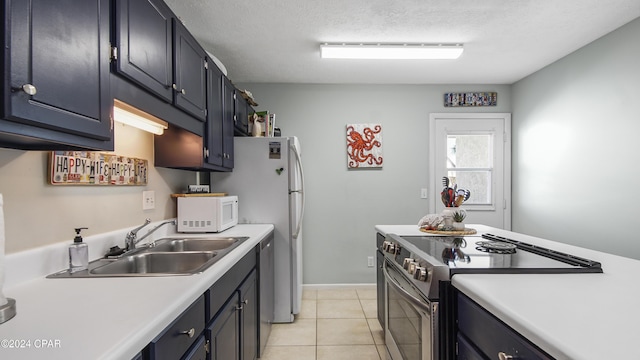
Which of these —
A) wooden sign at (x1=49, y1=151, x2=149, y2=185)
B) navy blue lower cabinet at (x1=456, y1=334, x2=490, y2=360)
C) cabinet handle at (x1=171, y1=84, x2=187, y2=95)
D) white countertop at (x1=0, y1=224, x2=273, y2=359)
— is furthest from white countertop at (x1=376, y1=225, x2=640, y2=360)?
wooden sign at (x1=49, y1=151, x2=149, y2=185)

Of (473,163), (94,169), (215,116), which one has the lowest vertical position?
(94,169)

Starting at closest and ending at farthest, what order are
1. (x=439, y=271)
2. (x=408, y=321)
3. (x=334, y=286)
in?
(x=439, y=271) → (x=408, y=321) → (x=334, y=286)

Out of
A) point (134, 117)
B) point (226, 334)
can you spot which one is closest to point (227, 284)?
point (226, 334)

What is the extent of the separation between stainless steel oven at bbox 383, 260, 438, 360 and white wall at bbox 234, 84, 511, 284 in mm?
1585

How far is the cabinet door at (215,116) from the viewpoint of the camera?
2.05 m

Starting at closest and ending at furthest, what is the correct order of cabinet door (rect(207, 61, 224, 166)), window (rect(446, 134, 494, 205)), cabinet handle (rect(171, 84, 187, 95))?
cabinet handle (rect(171, 84, 187, 95)) < cabinet door (rect(207, 61, 224, 166)) < window (rect(446, 134, 494, 205))

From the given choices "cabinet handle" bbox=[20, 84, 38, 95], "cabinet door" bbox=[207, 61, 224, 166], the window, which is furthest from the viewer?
the window

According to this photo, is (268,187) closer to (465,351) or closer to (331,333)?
(331,333)

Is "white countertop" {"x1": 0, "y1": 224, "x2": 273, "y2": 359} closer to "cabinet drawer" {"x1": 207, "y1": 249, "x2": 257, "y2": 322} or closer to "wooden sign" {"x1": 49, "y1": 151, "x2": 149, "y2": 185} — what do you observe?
"cabinet drawer" {"x1": 207, "y1": 249, "x2": 257, "y2": 322}

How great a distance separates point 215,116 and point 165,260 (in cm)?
102

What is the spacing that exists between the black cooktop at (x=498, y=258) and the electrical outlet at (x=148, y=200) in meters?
1.58

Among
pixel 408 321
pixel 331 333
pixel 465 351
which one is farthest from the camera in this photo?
pixel 331 333

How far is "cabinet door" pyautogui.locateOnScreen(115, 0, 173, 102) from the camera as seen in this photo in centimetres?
112

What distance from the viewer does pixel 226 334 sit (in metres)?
1.38
